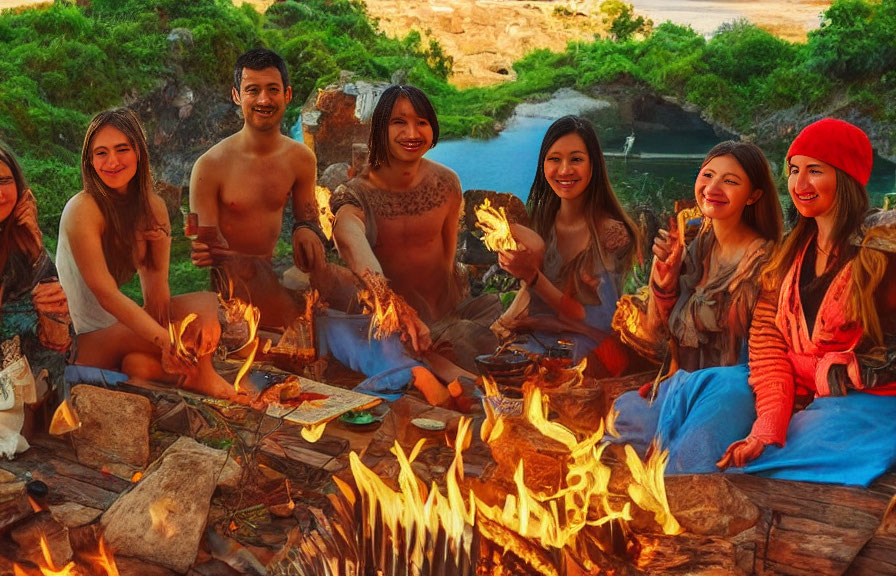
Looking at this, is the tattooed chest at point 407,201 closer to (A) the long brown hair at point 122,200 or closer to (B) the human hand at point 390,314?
(B) the human hand at point 390,314

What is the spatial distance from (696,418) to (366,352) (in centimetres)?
229

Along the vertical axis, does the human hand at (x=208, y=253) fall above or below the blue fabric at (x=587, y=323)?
above

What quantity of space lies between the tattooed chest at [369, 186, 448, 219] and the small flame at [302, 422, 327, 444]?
154cm

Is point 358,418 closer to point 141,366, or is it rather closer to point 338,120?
point 141,366

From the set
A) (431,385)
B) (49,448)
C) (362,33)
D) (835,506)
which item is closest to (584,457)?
(835,506)

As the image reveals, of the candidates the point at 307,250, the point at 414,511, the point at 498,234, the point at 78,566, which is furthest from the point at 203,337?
the point at 414,511

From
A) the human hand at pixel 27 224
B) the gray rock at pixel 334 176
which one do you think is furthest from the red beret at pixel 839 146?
the gray rock at pixel 334 176

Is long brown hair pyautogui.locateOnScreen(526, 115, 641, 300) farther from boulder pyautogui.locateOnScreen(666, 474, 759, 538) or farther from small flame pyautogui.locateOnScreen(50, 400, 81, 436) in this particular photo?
small flame pyautogui.locateOnScreen(50, 400, 81, 436)

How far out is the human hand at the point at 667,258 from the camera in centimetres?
544

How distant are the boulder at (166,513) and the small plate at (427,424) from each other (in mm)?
1138

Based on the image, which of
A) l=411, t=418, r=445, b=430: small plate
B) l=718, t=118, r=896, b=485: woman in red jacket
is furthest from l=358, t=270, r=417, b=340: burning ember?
l=718, t=118, r=896, b=485: woman in red jacket

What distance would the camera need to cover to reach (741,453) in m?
4.93

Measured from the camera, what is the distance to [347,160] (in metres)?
8.62

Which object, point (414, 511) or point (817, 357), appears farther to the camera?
point (817, 357)
